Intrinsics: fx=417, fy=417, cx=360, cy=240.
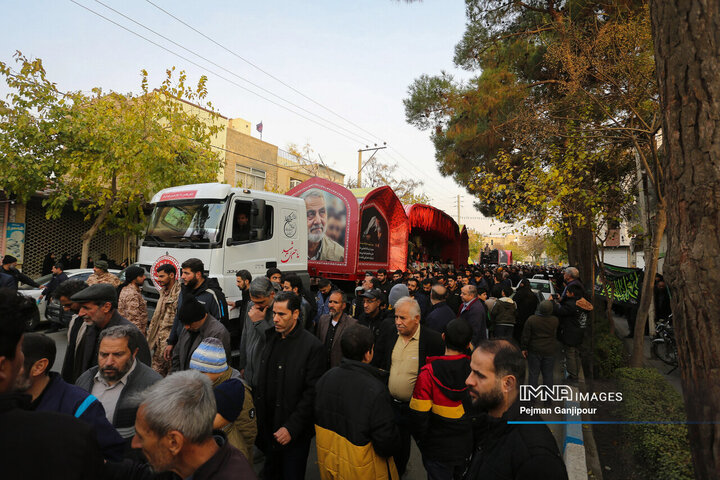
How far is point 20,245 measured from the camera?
1535 centimetres

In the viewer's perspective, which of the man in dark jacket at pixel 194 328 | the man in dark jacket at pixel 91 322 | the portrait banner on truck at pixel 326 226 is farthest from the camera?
the portrait banner on truck at pixel 326 226

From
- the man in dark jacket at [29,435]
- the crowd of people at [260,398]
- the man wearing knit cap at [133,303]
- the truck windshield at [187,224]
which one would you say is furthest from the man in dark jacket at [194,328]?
the truck windshield at [187,224]

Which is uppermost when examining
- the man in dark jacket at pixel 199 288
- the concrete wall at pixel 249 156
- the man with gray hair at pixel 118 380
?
the concrete wall at pixel 249 156

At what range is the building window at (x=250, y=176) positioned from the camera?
1032 inches

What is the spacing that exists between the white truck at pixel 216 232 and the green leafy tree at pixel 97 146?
5.75 metres

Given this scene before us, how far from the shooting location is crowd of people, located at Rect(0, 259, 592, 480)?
1420 millimetres

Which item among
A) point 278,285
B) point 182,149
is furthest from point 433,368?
point 182,149

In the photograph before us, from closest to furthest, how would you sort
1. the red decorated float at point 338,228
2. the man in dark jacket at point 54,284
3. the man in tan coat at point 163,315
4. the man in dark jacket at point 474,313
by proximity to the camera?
the man in tan coat at point 163,315
the man in dark jacket at point 474,313
the man in dark jacket at point 54,284
the red decorated float at point 338,228

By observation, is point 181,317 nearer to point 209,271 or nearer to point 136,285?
point 136,285

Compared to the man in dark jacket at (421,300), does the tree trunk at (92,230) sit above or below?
above

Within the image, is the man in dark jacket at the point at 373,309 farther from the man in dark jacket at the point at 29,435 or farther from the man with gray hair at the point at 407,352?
the man in dark jacket at the point at 29,435

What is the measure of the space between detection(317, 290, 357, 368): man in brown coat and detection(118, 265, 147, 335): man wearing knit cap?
7.52 ft

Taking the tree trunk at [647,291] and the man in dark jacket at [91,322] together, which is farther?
the tree trunk at [647,291]

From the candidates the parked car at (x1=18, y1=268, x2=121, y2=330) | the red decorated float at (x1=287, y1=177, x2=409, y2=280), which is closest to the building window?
the red decorated float at (x1=287, y1=177, x2=409, y2=280)
